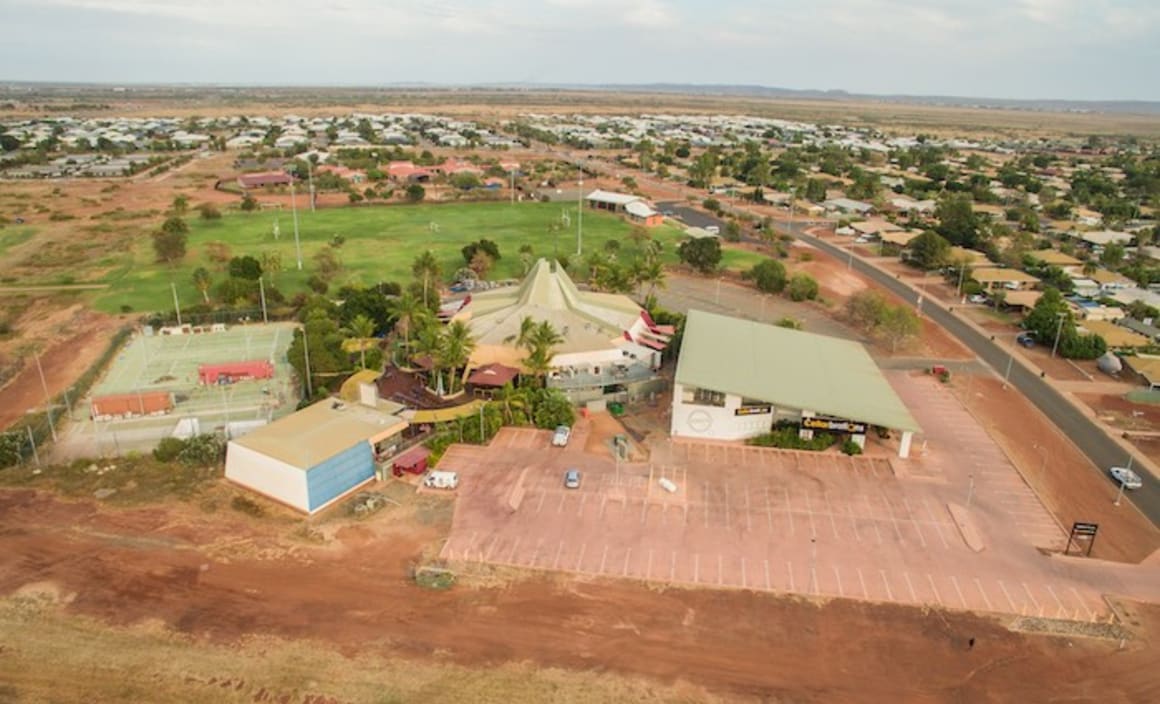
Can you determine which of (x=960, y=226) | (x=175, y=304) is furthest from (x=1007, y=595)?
(x=960, y=226)

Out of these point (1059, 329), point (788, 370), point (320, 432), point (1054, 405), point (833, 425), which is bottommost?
point (1054, 405)

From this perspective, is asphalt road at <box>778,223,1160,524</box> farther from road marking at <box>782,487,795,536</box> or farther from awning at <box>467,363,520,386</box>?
awning at <box>467,363,520,386</box>

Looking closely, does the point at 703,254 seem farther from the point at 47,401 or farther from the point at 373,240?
the point at 47,401

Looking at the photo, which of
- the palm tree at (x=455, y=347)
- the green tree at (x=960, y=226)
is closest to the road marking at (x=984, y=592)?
the palm tree at (x=455, y=347)

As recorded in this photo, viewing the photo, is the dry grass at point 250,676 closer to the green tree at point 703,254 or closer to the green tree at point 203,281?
the green tree at point 203,281

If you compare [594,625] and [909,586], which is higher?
[909,586]

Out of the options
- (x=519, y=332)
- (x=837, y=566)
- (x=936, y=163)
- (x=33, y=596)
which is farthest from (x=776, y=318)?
(x=936, y=163)
